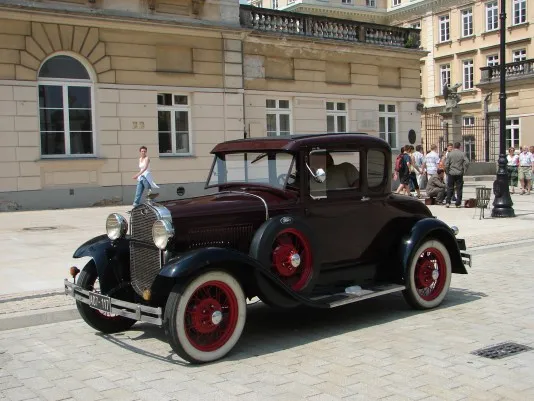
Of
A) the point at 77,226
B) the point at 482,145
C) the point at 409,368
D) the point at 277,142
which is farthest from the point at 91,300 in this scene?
the point at 482,145

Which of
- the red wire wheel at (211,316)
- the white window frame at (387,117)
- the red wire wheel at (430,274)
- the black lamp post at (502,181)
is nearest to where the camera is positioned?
the red wire wheel at (211,316)

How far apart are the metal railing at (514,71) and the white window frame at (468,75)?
21.2 ft

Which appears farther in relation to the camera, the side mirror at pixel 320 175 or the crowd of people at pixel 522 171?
the crowd of people at pixel 522 171

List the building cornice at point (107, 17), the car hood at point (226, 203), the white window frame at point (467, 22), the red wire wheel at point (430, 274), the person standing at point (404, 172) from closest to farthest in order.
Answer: the car hood at point (226, 203) < the red wire wheel at point (430, 274) < the building cornice at point (107, 17) < the person standing at point (404, 172) < the white window frame at point (467, 22)

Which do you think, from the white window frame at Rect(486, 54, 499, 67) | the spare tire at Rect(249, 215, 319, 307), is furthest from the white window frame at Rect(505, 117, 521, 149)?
the spare tire at Rect(249, 215, 319, 307)

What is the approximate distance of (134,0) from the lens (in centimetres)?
1989

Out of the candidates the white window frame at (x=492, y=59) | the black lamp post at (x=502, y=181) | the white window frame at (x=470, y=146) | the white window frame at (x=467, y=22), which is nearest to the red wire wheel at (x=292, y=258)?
the black lamp post at (x=502, y=181)

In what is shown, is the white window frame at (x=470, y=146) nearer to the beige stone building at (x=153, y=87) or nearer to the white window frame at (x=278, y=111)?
the beige stone building at (x=153, y=87)

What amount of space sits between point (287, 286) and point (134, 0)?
644 inches

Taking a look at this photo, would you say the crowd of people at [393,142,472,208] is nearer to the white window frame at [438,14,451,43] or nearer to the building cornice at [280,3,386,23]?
the white window frame at [438,14,451,43]

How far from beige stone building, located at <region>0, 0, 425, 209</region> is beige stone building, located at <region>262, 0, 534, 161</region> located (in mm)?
10937

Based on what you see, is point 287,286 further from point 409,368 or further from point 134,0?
point 134,0

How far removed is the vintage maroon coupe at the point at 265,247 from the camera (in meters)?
5.39

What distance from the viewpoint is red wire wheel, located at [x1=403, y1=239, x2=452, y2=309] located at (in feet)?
22.8
